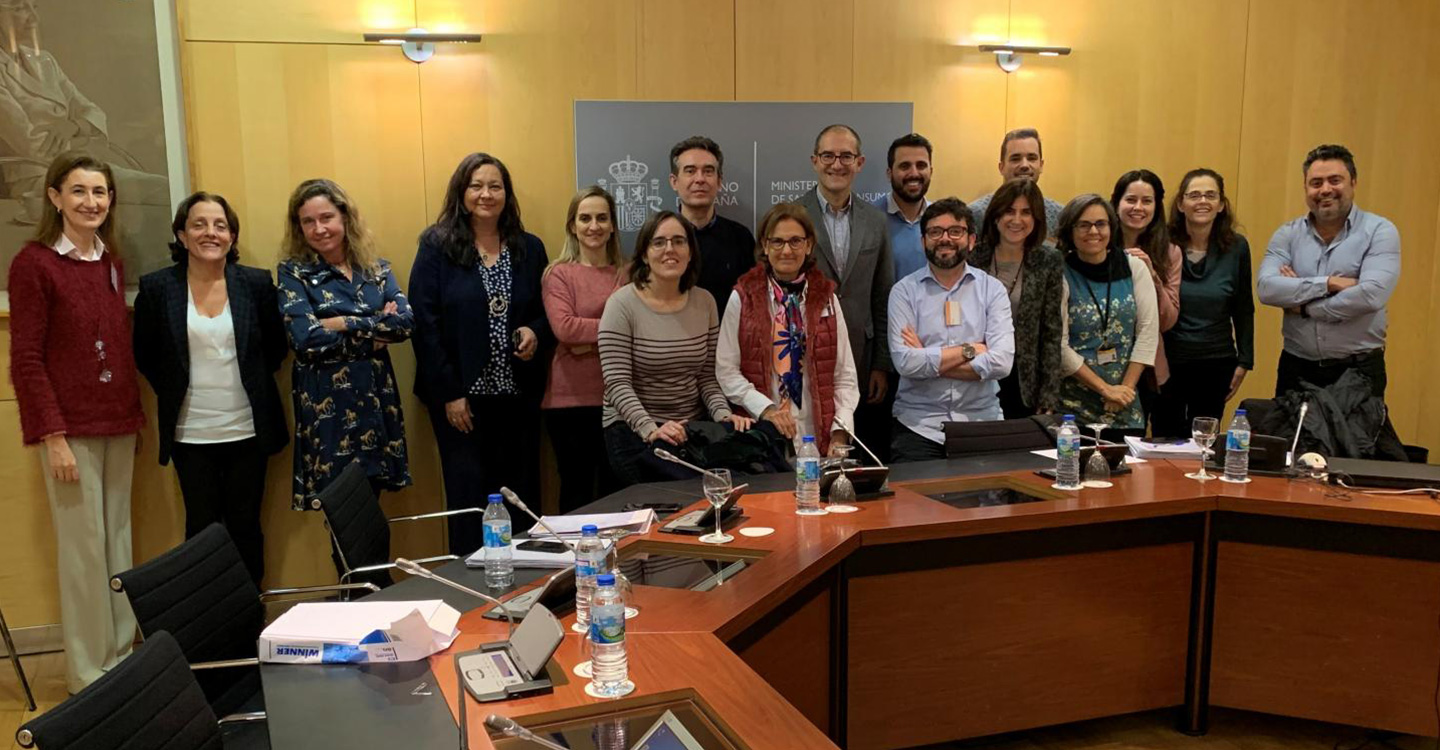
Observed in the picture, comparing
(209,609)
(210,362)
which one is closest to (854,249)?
(210,362)

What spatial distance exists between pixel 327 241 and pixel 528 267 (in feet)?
2.47

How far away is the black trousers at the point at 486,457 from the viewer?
4.10 meters

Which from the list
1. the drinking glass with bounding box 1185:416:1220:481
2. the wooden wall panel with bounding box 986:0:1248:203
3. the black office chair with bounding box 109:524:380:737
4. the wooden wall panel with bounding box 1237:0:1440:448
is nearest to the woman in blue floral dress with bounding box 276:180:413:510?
the black office chair with bounding box 109:524:380:737

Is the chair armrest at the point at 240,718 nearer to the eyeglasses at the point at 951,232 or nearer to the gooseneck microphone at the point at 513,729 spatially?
the gooseneck microphone at the point at 513,729

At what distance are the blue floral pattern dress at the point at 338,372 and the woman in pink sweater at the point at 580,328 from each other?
1.91ft

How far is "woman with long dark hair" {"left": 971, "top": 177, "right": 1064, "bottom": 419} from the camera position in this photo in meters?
3.89

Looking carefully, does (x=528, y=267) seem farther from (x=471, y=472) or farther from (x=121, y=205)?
(x=121, y=205)

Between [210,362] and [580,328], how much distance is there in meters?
1.33

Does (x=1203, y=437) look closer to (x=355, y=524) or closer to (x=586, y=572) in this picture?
(x=586, y=572)

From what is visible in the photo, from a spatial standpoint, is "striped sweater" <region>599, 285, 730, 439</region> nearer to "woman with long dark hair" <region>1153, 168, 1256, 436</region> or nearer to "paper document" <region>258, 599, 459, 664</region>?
"paper document" <region>258, 599, 459, 664</region>

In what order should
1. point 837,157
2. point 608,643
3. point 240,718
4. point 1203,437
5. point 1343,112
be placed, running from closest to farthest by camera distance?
1. point 608,643
2. point 240,718
3. point 1203,437
4. point 837,157
5. point 1343,112

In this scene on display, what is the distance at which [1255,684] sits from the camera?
3.02 meters

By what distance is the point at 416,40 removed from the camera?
4.19m

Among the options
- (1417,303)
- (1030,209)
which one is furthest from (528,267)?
(1417,303)
